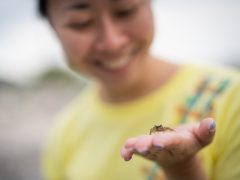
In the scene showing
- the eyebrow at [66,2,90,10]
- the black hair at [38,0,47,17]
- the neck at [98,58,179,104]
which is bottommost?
the neck at [98,58,179,104]

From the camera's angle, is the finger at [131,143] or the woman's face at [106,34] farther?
the woman's face at [106,34]

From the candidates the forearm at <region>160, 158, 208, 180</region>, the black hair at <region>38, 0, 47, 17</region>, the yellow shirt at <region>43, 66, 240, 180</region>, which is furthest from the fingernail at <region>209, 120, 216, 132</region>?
the black hair at <region>38, 0, 47, 17</region>

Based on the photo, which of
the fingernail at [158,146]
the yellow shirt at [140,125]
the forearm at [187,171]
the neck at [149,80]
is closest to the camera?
the fingernail at [158,146]

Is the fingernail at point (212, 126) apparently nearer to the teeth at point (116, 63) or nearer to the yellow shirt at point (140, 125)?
the yellow shirt at point (140, 125)

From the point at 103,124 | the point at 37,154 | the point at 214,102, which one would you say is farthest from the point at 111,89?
the point at 37,154

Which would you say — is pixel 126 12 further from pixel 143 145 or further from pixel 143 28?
pixel 143 145

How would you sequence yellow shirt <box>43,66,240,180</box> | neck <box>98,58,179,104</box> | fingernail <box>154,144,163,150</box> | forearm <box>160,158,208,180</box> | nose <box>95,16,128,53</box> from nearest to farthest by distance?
fingernail <box>154,144,163,150</box>, forearm <box>160,158,208,180</box>, yellow shirt <box>43,66,240,180</box>, nose <box>95,16,128,53</box>, neck <box>98,58,179,104</box>

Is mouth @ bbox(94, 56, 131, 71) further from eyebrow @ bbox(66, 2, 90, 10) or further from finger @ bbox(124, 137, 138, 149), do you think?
finger @ bbox(124, 137, 138, 149)

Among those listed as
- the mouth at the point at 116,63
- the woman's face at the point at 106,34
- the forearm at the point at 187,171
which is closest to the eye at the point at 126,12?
the woman's face at the point at 106,34
